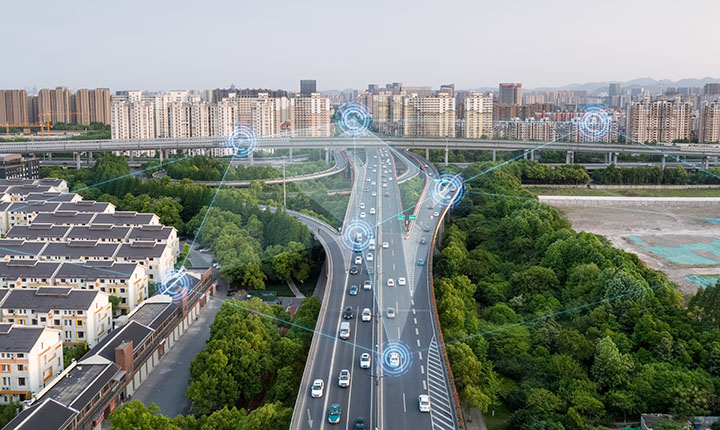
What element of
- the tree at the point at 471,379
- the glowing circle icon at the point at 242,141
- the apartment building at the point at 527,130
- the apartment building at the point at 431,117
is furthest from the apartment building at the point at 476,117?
the tree at the point at 471,379

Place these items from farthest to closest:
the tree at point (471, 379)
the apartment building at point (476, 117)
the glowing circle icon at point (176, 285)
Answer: the apartment building at point (476, 117) → the glowing circle icon at point (176, 285) → the tree at point (471, 379)

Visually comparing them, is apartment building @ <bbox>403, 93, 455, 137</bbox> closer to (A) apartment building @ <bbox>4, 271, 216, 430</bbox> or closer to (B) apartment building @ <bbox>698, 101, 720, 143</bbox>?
(B) apartment building @ <bbox>698, 101, 720, 143</bbox>

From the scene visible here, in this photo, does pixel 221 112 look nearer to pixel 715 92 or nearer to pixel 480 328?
pixel 480 328

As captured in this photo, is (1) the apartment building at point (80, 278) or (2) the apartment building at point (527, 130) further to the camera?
(2) the apartment building at point (527, 130)

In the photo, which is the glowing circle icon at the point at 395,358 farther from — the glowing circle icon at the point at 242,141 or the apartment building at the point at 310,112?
the apartment building at the point at 310,112

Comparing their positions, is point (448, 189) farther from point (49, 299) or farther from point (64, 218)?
point (49, 299)

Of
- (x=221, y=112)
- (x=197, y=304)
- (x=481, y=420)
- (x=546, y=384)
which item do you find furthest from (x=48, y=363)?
(x=221, y=112)

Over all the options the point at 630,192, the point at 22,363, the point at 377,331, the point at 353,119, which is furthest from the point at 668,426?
the point at 353,119
